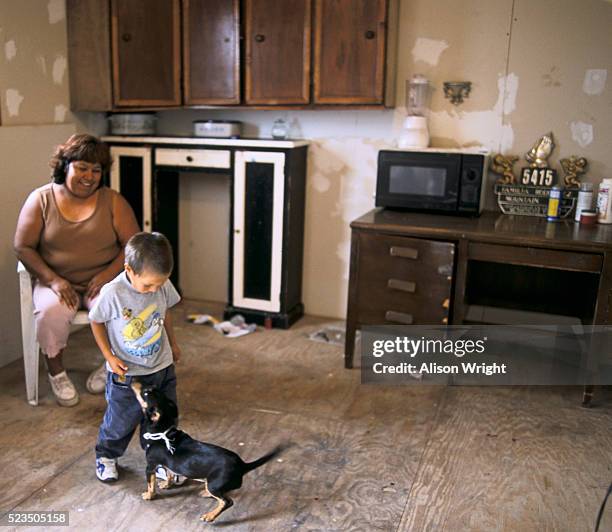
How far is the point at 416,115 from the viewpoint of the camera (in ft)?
11.5

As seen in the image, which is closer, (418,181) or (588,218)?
(588,218)

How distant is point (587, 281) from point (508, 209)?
533 millimetres

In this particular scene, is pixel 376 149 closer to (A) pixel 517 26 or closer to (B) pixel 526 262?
(A) pixel 517 26

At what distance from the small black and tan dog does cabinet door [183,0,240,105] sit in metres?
2.06

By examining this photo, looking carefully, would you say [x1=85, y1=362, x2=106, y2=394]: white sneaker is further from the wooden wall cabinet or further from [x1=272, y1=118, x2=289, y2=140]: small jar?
[x1=272, y1=118, x2=289, y2=140]: small jar

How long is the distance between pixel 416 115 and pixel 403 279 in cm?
99

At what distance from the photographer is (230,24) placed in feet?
11.4

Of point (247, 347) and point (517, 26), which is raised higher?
point (517, 26)

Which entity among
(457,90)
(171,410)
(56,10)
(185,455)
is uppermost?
(56,10)

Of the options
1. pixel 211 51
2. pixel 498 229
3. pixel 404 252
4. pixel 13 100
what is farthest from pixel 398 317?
pixel 13 100

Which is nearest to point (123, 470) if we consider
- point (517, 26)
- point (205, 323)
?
point (205, 323)

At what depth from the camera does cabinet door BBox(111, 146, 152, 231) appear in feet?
12.4

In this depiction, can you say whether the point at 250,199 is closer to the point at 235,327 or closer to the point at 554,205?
the point at 235,327

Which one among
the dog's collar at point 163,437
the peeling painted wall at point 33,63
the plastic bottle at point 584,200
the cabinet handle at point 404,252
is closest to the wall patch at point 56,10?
the peeling painted wall at point 33,63
